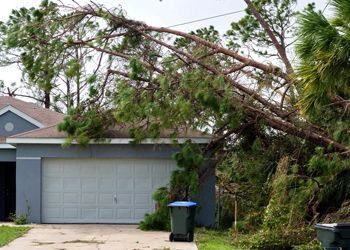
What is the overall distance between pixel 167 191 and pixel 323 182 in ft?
16.5

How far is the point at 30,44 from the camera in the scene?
21.6 metres

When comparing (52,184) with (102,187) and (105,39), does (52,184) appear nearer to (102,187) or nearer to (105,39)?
(102,187)

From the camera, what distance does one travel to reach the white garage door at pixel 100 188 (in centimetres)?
2256

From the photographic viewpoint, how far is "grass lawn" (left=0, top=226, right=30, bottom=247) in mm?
17006

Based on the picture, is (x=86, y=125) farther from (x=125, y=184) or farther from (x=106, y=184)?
(x=125, y=184)

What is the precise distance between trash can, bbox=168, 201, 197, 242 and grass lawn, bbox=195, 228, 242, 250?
413 mm

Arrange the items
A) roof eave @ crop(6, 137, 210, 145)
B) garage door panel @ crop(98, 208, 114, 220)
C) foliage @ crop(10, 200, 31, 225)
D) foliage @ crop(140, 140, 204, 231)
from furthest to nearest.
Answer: garage door panel @ crop(98, 208, 114, 220)
foliage @ crop(10, 200, 31, 225)
roof eave @ crop(6, 137, 210, 145)
foliage @ crop(140, 140, 204, 231)

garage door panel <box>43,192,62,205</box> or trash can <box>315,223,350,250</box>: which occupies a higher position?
garage door panel <box>43,192,62,205</box>

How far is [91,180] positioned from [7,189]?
554cm

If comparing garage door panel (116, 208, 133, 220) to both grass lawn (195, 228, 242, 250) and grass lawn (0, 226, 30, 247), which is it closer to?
grass lawn (195, 228, 242, 250)

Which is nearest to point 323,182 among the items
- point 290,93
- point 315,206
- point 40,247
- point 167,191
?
point 315,206

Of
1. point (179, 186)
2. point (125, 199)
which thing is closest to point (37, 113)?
point (125, 199)

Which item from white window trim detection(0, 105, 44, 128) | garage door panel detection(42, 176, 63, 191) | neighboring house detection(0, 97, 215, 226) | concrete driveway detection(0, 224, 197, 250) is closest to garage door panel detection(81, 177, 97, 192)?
neighboring house detection(0, 97, 215, 226)

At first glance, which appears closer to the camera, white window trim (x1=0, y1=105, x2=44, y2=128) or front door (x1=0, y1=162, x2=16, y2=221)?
white window trim (x1=0, y1=105, x2=44, y2=128)
